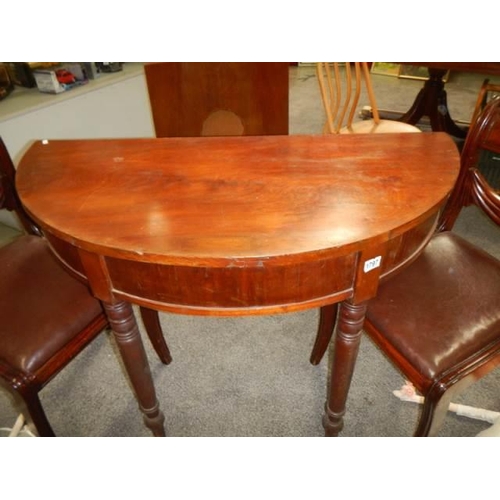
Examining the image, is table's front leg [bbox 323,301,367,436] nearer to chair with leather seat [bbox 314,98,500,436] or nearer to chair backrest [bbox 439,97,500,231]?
chair with leather seat [bbox 314,98,500,436]

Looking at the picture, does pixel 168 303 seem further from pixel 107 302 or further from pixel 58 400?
pixel 58 400

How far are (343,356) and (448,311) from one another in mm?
295

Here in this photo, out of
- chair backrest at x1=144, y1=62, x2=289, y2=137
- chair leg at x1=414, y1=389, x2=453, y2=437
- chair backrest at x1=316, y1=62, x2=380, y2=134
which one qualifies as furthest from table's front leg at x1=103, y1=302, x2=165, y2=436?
chair backrest at x1=316, y1=62, x2=380, y2=134

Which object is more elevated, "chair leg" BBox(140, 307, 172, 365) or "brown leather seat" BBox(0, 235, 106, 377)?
"brown leather seat" BBox(0, 235, 106, 377)

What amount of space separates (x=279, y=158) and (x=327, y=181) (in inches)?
6.4

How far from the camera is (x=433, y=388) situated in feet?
2.83

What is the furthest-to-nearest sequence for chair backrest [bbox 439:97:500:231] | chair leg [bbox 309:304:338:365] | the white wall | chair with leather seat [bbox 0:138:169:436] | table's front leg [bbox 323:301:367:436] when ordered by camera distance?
the white wall → chair leg [bbox 309:304:338:365] → chair backrest [bbox 439:97:500:231] → chair with leather seat [bbox 0:138:169:436] → table's front leg [bbox 323:301:367:436]

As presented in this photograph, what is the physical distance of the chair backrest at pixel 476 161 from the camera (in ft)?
3.35

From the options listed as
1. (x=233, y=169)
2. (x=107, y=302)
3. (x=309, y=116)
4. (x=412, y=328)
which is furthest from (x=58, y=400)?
(x=309, y=116)

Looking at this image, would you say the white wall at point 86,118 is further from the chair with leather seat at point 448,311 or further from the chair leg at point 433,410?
the chair leg at point 433,410

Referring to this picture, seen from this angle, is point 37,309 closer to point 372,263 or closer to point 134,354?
point 134,354

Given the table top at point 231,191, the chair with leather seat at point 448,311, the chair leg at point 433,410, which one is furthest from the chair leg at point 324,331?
the table top at point 231,191

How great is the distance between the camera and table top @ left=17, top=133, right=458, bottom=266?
0.66 meters

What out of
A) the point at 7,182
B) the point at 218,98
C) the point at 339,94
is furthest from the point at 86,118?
the point at 339,94
